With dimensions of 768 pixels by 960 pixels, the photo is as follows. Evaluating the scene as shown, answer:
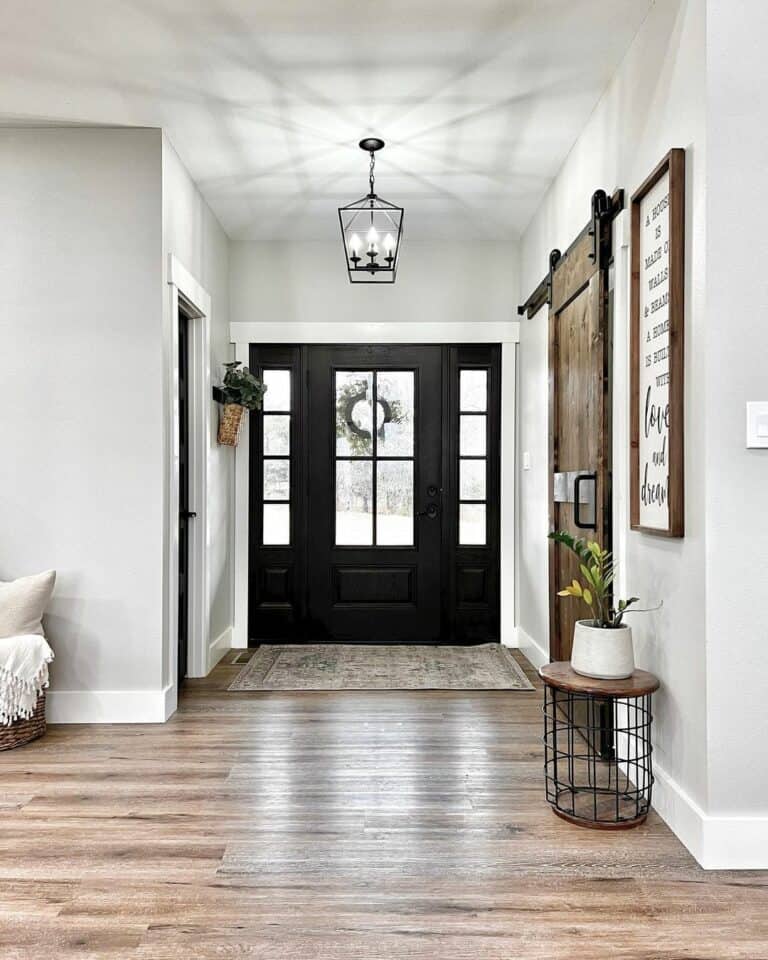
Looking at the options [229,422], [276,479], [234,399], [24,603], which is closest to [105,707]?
[24,603]

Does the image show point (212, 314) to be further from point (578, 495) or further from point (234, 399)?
point (578, 495)

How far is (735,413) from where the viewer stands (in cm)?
226

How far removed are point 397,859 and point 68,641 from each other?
199 cm

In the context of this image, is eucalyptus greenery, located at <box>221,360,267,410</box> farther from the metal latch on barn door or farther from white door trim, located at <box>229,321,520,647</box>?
the metal latch on barn door

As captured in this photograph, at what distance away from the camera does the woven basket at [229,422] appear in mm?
Answer: 4879

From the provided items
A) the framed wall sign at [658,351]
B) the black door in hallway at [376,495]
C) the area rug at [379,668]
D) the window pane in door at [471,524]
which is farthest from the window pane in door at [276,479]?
the framed wall sign at [658,351]

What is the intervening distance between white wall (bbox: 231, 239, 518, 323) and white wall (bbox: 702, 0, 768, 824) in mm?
3130

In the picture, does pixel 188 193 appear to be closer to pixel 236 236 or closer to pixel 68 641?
pixel 236 236

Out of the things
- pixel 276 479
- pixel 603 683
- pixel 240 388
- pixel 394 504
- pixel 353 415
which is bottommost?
pixel 603 683

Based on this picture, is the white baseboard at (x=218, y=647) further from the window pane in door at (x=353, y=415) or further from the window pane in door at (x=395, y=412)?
the window pane in door at (x=395, y=412)

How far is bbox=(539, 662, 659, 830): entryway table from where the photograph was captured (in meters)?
2.52

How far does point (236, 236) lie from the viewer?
529cm

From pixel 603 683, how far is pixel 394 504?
119 inches

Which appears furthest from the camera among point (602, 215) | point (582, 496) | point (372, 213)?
Result: point (372, 213)
